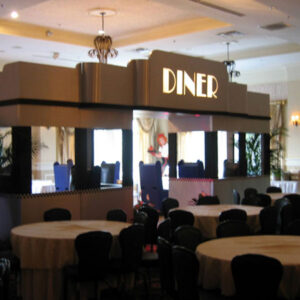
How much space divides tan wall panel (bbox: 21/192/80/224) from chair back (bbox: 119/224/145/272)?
250 cm

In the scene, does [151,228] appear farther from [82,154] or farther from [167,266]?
[167,266]

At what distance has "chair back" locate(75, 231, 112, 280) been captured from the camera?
18.5 ft

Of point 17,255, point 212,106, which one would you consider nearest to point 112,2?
point 212,106

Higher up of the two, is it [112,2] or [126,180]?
[112,2]

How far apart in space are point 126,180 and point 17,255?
142 inches

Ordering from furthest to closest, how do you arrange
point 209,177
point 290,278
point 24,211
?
1. point 209,177
2. point 24,211
3. point 290,278

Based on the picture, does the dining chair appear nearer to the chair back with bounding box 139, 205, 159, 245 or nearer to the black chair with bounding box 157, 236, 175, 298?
the chair back with bounding box 139, 205, 159, 245

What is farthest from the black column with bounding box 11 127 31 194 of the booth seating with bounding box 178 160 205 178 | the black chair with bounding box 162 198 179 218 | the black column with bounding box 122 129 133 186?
the booth seating with bounding box 178 160 205 178

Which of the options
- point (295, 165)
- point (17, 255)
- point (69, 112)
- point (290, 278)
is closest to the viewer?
point (290, 278)

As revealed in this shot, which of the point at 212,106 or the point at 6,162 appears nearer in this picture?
the point at 6,162

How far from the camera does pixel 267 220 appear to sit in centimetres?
789

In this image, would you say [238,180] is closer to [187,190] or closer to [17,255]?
[187,190]

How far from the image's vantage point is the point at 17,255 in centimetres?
627

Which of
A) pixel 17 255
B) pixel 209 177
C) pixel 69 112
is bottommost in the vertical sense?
pixel 17 255
